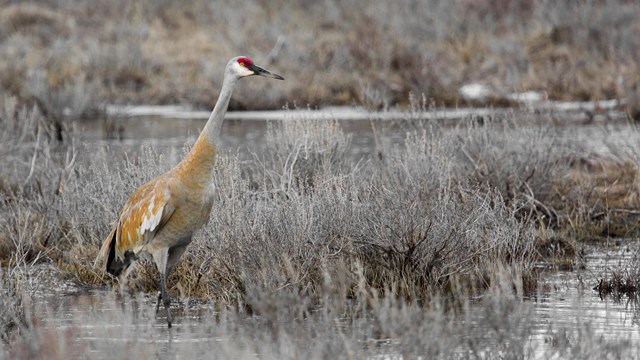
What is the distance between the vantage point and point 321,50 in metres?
25.7

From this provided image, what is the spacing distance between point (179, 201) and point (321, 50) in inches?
743

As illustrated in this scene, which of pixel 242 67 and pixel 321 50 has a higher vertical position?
pixel 321 50

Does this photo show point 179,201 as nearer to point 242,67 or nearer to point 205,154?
point 205,154

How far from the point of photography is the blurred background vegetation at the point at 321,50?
2206 centimetres

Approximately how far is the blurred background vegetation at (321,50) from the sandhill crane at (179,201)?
11.6m

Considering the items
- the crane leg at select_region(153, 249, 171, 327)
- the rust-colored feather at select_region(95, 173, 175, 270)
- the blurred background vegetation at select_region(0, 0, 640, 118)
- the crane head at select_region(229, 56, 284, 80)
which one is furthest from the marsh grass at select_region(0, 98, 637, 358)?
the blurred background vegetation at select_region(0, 0, 640, 118)

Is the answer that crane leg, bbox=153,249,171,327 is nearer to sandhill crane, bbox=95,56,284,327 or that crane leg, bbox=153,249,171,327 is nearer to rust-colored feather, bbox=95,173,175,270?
sandhill crane, bbox=95,56,284,327

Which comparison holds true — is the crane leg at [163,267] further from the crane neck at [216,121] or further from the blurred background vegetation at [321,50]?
the blurred background vegetation at [321,50]

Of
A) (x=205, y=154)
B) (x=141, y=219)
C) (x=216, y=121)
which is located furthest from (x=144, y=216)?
(x=216, y=121)

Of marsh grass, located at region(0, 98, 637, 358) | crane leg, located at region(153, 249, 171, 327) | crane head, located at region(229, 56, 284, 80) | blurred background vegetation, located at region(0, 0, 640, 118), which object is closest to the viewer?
marsh grass, located at region(0, 98, 637, 358)

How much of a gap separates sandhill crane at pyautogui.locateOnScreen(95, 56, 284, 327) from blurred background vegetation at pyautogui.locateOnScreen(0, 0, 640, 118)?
11647mm

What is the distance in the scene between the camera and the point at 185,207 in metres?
7.17

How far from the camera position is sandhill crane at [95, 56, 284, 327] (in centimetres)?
714

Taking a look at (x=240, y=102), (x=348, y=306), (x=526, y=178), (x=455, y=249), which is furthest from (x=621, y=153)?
(x=240, y=102)
